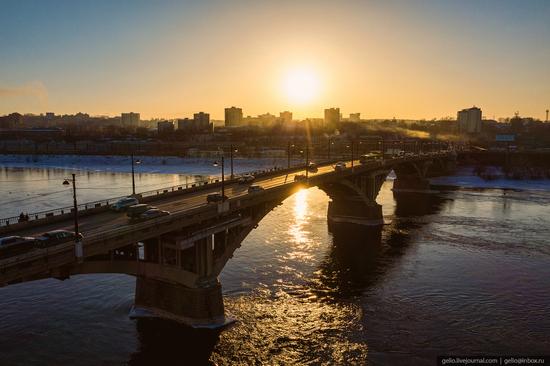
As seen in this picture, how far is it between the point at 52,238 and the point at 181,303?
1214 cm

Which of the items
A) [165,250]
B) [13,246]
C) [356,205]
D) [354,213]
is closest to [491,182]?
[356,205]

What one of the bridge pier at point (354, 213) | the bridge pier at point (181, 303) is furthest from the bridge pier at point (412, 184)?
the bridge pier at point (181, 303)

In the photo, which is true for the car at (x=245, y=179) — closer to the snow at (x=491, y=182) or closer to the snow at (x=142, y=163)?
the snow at (x=142, y=163)

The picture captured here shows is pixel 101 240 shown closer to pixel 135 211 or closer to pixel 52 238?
pixel 52 238

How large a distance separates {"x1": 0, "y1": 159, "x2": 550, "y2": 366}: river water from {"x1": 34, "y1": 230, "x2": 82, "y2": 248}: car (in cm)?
952

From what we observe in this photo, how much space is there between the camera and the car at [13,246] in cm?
2162

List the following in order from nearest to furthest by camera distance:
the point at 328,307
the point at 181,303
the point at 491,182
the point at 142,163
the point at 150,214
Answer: the point at 150,214, the point at 181,303, the point at 328,307, the point at 491,182, the point at 142,163

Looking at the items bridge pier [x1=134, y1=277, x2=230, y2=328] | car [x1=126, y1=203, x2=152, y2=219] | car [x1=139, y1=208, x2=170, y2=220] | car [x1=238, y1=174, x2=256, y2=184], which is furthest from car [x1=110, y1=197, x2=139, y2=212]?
car [x1=238, y1=174, x2=256, y2=184]

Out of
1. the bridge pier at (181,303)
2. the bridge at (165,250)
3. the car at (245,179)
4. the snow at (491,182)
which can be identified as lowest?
the snow at (491,182)

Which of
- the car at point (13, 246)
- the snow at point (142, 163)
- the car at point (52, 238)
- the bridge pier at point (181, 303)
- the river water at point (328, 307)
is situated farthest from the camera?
Result: the snow at point (142, 163)

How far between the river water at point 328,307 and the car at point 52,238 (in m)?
9.52

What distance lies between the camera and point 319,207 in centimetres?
8412

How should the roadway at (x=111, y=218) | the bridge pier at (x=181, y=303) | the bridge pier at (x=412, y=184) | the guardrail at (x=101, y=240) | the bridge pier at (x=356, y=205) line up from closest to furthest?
the guardrail at (x=101, y=240) < the roadway at (x=111, y=218) < the bridge pier at (x=181, y=303) < the bridge pier at (x=356, y=205) < the bridge pier at (x=412, y=184)

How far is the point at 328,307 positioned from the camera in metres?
38.0
